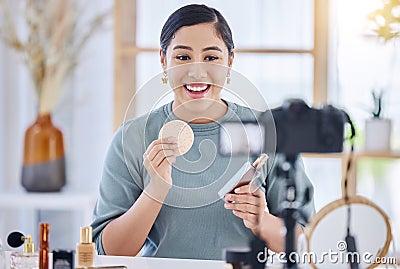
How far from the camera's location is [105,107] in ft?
7.98

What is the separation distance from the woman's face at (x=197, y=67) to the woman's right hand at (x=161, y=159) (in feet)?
0.21

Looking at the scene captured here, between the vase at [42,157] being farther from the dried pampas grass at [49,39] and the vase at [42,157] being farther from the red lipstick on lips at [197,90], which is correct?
the red lipstick on lips at [197,90]

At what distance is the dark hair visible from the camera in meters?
1.17

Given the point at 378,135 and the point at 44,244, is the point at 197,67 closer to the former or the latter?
the point at 44,244

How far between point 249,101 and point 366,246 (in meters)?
0.27

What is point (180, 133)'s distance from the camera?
3.73 ft

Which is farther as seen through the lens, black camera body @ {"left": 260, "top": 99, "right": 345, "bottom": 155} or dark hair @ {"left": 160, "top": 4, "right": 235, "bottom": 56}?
dark hair @ {"left": 160, "top": 4, "right": 235, "bottom": 56}

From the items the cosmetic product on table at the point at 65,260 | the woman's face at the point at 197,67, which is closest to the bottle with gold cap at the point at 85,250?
the cosmetic product on table at the point at 65,260

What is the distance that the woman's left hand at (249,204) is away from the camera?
1118mm

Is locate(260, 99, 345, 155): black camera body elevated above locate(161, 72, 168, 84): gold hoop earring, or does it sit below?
below

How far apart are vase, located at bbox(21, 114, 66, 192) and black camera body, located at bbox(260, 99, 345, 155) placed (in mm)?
1381

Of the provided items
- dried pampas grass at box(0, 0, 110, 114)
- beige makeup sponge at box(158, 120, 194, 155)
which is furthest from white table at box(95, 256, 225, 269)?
dried pampas grass at box(0, 0, 110, 114)

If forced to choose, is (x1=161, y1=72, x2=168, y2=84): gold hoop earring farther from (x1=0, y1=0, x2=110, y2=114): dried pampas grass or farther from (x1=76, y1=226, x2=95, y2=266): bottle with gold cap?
(x1=0, y1=0, x2=110, y2=114): dried pampas grass

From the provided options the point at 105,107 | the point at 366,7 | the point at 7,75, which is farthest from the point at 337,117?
the point at 7,75
